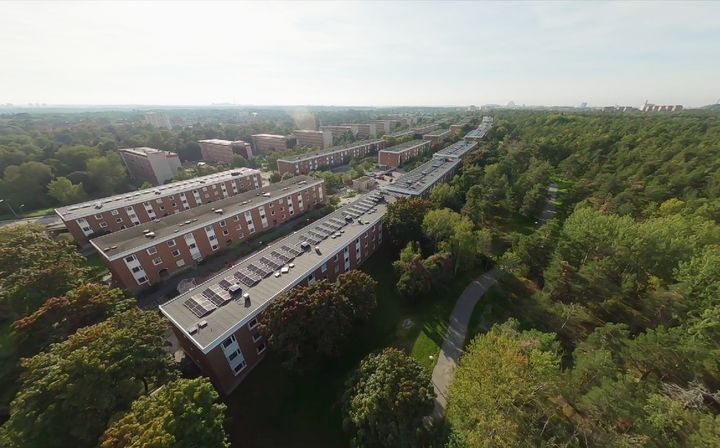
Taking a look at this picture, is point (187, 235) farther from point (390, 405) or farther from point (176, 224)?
point (390, 405)

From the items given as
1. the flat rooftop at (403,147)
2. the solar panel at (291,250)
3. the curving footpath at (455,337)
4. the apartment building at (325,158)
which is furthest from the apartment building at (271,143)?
the curving footpath at (455,337)

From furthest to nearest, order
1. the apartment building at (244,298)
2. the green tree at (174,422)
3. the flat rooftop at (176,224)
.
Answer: the flat rooftop at (176,224) < the apartment building at (244,298) < the green tree at (174,422)

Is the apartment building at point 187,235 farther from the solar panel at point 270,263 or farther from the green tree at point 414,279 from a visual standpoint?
the green tree at point 414,279

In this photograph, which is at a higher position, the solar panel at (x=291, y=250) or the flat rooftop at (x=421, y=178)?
the flat rooftop at (x=421, y=178)

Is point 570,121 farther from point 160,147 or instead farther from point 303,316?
point 160,147

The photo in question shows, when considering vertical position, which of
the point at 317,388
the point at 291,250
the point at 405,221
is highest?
the point at 405,221

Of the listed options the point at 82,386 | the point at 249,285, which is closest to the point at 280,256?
the point at 249,285
